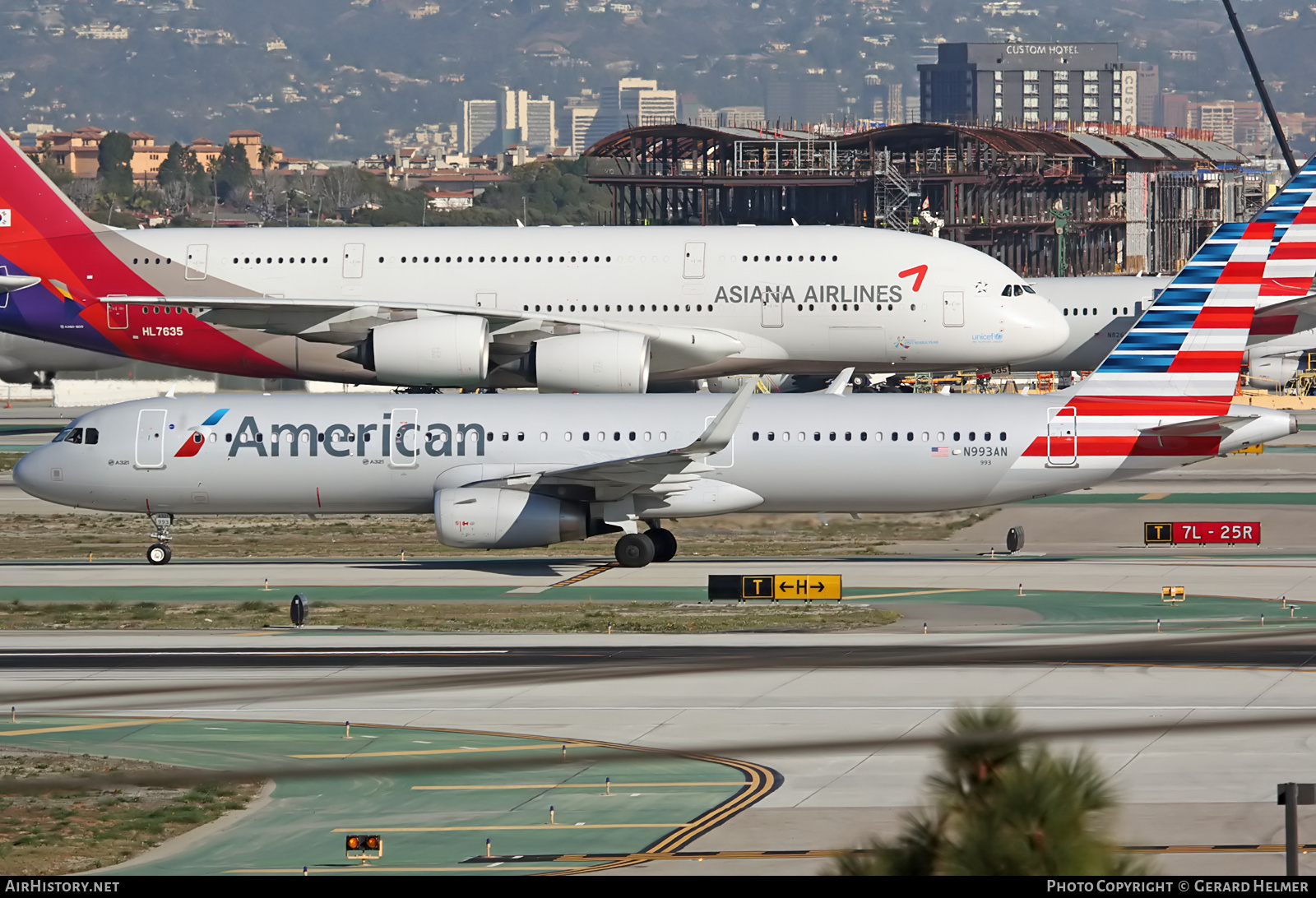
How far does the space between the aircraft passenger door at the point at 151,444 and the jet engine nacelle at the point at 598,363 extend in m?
15.4

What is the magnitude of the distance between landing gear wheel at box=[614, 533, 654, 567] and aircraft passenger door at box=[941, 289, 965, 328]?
1976 centimetres

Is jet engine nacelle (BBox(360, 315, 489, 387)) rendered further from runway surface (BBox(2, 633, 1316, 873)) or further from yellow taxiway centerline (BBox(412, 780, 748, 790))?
yellow taxiway centerline (BBox(412, 780, 748, 790))

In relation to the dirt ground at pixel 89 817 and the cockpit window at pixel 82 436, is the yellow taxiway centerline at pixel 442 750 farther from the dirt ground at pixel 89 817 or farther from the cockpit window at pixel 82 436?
the cockpit window at pixel 82 436

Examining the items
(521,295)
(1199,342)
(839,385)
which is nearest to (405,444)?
(839,385)

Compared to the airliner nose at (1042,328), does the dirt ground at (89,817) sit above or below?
below

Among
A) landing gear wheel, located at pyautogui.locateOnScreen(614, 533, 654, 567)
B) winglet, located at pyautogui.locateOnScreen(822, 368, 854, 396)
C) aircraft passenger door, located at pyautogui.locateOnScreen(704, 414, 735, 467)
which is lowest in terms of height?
landing gear wheel, located at pyautogui.locateOnScreen(614, 533, 654, 567)

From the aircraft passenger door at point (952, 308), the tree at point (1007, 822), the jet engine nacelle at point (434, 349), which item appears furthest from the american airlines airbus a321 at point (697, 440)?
the tree at point (1007, 822)

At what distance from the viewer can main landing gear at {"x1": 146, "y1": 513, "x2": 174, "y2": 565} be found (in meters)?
41.5

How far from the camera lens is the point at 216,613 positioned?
34.5 meters

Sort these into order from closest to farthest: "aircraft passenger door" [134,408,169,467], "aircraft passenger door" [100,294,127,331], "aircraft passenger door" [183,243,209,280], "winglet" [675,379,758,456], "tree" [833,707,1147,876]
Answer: "tree" [833,707,1147,876] → "winglet" [675,379,758,456] → "aircraft passenger door" [134,408,169,467] → "aircraft passenger door" [100,294,127,331] → "aircraft passenger door" [183,243,209,280]

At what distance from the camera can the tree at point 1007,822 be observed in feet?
25.8

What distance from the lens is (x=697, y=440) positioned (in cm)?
3838

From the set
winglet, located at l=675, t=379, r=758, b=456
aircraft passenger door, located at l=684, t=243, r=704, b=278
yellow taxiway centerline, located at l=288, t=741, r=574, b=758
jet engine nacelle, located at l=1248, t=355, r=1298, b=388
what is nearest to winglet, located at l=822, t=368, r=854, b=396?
winglet, located at l=675, t=379, r=758, b=456

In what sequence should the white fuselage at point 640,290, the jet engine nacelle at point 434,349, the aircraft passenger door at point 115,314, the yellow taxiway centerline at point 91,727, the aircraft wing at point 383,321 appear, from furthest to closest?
the aircraft passenger door at point 115,314, the white fuselage at point 640,290, the aircraft wing at point 383,321, the jet engine nacelle at point 434,349, the yellow taxiway centerline at point 91,727
